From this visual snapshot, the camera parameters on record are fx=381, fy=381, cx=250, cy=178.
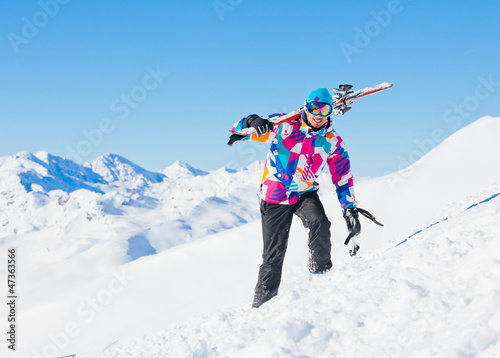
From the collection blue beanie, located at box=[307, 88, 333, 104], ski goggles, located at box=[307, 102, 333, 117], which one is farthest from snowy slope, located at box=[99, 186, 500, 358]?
blue beanie, located at box=[307, 88, 333, 104]

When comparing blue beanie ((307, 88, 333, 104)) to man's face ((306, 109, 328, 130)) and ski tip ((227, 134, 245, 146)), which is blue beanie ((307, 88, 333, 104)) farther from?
ski tip ((227, 134, 245, 146))

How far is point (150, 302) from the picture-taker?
13.4m

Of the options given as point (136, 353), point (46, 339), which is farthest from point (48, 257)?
point (136, 353)

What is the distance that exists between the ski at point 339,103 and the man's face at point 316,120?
0.15 meters

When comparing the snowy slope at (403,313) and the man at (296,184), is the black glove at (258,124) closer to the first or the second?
the man at (296,184)

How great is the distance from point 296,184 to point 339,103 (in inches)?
59.0

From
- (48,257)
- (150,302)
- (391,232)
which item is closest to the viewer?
(391,232)

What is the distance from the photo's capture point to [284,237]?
532 centimetres

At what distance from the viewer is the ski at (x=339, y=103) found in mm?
4879

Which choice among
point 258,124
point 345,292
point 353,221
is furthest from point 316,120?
point 345,292

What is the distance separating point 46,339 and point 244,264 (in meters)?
9.91

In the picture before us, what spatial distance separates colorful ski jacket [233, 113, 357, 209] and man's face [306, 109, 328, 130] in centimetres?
7

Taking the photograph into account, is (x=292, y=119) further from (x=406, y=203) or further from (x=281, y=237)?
(x=406, y=203)

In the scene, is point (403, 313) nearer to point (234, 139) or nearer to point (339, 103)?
point (234, 139)
